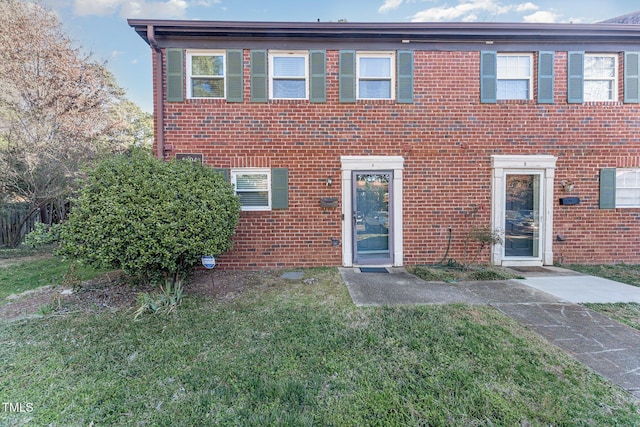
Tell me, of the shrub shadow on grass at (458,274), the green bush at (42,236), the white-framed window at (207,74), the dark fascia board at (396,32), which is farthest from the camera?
the white-framed window at (207,74)

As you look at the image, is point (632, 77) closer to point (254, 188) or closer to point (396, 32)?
point (396, 32)

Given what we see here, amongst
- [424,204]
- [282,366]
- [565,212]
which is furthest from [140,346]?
[565,212]

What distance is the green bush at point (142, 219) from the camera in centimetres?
369

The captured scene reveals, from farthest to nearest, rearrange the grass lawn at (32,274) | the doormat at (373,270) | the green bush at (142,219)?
1. the doormat at (373,270)
2. the grass lawn at (32,274)
3. the green bush at (142,219)

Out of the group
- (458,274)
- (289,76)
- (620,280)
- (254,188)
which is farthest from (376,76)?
(620,280)

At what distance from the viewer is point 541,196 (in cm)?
633

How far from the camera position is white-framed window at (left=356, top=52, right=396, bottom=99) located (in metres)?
6.18

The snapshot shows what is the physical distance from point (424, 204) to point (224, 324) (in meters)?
4.71

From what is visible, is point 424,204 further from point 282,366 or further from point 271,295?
point 282,366

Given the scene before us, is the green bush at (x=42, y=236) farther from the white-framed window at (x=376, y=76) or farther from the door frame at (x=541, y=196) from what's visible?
the door frame at (x=541, y=196)

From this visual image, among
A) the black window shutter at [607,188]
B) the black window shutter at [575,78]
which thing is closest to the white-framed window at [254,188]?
the black window shutter at [575,78]

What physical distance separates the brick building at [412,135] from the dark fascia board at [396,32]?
4 cm

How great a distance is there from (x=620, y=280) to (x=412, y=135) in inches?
180

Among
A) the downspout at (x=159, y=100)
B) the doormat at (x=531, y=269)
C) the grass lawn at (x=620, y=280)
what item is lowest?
the doormat at (x=531, y=269)
